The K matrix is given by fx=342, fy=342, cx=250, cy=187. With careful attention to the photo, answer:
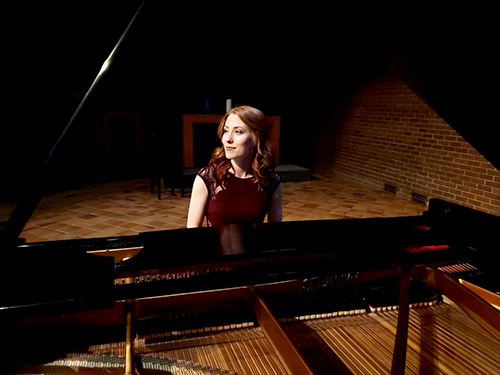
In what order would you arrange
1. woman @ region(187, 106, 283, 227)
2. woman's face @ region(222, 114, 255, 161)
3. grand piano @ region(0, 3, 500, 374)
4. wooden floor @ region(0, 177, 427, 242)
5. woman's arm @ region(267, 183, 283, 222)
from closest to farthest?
grand piano @ region(0, 3, 500, 374) < woman's face @ region(222, 114, 255, 161) < woman @ region(187, 106, 283, 227) < woman's arm @ region(267, 183, 283, 222) < wooden floor @ region(0, 177, 427, 242)

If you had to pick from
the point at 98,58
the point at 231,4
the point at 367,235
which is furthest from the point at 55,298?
the point at 98,58

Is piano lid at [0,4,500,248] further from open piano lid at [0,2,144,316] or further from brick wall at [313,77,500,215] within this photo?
brick wall at [313,77,500,215]

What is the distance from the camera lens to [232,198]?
81.2 inches

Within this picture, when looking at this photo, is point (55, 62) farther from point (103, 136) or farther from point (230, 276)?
point (103, 136)

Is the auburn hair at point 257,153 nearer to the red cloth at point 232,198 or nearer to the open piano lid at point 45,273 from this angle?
the red cloth at point 232,198

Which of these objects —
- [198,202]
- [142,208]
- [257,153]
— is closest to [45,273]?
[198,202]

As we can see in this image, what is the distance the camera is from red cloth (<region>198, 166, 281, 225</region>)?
2062 millimetres

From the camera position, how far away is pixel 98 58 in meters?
3.49

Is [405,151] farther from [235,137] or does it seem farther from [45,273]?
[45,273]

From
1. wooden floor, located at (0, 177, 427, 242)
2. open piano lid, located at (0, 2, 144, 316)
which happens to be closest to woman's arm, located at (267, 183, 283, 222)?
open piano lid, located at (0, 2, 144, 316)

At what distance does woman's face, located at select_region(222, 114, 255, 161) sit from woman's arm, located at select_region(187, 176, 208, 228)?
0.86 ft

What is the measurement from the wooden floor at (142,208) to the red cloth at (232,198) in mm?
2190

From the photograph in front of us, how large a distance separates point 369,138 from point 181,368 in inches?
250

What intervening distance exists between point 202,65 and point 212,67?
173 millimetres
